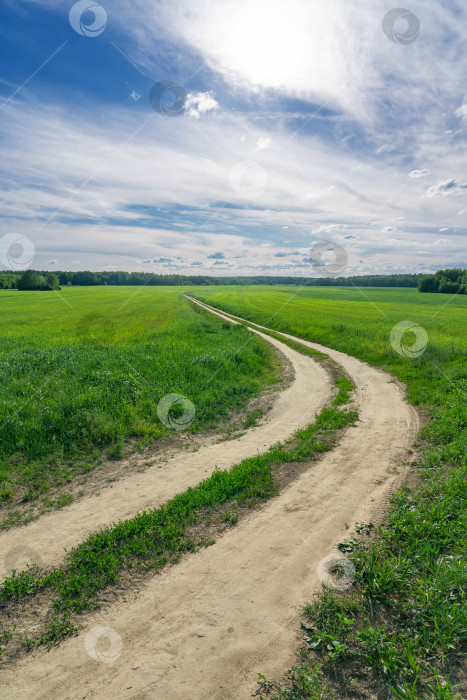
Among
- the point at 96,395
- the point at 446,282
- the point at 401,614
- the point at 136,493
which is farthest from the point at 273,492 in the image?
the point at 446,282

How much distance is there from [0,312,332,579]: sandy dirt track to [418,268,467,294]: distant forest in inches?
4452

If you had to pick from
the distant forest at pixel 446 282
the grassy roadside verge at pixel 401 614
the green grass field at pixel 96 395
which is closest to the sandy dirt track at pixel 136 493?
the green grass field at pixel 96 395

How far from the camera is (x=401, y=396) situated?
14.7 metres

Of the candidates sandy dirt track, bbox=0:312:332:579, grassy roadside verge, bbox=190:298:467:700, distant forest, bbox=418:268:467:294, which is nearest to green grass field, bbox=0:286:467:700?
grassy roadside verge, bbox=190:298:467:700

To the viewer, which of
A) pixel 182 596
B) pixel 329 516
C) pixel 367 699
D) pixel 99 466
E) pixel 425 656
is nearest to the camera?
pixel 367 699

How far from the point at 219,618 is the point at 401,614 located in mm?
2538

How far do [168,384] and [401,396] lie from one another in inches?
396

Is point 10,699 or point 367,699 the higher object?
point 367,699

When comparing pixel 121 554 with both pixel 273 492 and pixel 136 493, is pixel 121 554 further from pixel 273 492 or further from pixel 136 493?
pixel 273 492

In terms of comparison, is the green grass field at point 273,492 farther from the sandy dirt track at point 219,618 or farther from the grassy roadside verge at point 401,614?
the sandy dirt track at point 219,618

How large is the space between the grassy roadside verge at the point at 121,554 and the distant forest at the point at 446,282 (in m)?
118

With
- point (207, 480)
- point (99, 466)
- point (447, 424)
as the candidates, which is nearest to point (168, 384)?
point (99, 466)

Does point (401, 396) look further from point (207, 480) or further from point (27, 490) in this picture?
point (27, 490)

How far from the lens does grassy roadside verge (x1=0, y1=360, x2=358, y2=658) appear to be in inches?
191
